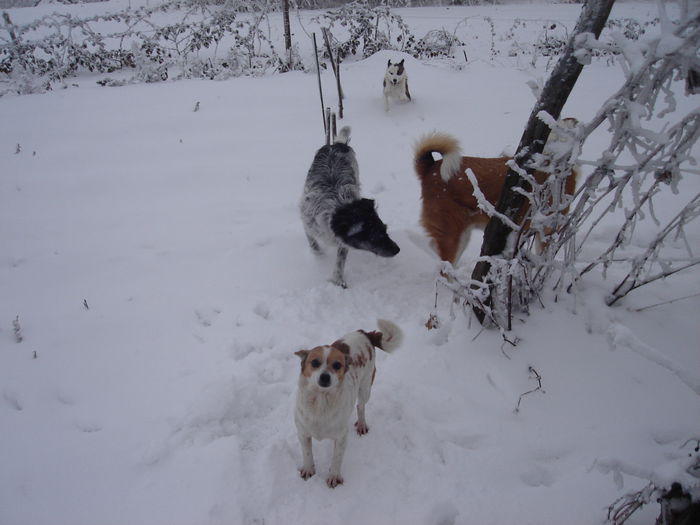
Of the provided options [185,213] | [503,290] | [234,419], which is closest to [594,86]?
[503,290]

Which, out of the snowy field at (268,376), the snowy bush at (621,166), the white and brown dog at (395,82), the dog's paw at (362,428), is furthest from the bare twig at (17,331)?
the white and brown dog at (395,82)

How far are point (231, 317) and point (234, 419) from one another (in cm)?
99

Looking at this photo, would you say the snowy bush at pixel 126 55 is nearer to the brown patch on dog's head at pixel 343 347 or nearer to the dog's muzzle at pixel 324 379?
the brown patch on dog's head at pixel 343 347

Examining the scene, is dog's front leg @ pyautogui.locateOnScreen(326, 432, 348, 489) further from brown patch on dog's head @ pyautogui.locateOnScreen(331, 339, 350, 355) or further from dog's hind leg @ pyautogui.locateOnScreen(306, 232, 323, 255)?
dog's hind leg @ pyautogui.locateOnScreen(306, 232, 323, 255)

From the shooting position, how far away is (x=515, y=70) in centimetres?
881

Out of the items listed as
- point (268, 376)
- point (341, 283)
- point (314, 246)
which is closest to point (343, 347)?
point (268, 376)

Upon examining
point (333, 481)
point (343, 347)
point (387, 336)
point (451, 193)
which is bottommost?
point (333, 481)

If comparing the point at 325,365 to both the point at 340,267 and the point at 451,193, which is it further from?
the point at 451,193

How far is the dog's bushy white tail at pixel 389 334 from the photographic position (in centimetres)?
241

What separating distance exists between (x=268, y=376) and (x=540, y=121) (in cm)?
234

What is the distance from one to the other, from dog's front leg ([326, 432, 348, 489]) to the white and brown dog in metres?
6.87

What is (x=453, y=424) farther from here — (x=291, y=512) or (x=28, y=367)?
(x=28, y=367)

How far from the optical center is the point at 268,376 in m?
2.66

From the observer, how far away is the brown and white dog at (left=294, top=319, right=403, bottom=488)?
1.93 m
